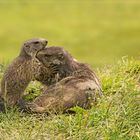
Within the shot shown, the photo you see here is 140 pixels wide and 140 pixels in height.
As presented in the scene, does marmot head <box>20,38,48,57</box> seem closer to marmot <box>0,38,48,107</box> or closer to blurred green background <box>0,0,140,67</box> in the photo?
marmot <box>0,38,48,107</box>

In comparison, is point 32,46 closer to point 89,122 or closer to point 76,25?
point 89,122

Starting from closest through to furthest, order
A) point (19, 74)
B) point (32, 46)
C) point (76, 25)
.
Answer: point (19, 74)
point (32, 46)
point (76, 25)

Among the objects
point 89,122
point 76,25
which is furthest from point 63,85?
point 76,25

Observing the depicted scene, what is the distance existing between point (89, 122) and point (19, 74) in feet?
3.67

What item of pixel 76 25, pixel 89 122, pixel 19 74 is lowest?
pixel 76 25

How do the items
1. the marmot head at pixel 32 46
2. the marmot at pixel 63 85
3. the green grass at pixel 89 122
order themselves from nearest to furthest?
the green grass at pixel 89 122, the marmot at pixel 63 85, the marmot head at pixel 32 46

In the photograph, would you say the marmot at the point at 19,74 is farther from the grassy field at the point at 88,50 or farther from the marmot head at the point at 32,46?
the grassy field at the point at 88,50

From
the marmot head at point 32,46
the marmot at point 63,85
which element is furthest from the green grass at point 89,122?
the marmot head at point 32,46

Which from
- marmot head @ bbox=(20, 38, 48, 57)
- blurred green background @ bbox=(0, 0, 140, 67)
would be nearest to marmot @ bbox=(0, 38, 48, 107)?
marmot head @ bbox=(20, 38, 48, 57)

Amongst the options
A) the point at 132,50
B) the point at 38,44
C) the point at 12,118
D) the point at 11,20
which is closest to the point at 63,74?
the point at 38,44

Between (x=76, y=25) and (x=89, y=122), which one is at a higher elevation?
(x=89, y=122)

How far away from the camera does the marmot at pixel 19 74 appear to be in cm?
Result: 895

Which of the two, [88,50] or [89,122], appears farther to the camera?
[88,50]

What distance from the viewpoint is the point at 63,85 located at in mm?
9070
